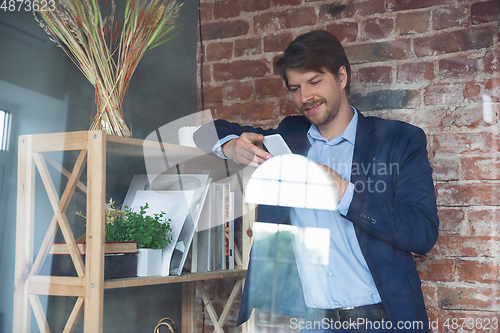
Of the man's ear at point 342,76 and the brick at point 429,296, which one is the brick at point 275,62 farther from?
the brick at point 429,296

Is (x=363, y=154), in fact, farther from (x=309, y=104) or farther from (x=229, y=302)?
(x=229, y=302)

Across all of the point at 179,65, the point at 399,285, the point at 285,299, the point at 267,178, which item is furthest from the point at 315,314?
the point at 179,65

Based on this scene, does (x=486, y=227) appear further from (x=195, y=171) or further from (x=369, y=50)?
(x=195, y=171)

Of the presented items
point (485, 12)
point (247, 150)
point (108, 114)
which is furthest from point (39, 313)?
point (485, 12)

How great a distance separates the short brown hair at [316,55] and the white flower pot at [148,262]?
1.98ft

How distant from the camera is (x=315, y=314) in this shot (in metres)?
1.06

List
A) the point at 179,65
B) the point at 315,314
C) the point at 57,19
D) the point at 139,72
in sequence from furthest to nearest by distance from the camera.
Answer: the point at 179,65 < the point at 139,72 < the point at 315,314 < the point at 57,19

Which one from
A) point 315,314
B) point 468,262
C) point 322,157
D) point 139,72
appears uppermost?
point 139,72

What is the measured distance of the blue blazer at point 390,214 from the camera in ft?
3.08

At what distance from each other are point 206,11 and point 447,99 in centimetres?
82

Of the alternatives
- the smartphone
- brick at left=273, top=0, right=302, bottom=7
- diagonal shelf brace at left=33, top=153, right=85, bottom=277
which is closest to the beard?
the smartphone

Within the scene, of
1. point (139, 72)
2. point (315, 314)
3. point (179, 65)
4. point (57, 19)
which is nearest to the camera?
point (57, 19)

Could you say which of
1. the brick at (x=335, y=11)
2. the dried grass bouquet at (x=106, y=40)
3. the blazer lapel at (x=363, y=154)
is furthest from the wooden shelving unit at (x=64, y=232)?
the brick at (x=335, y=11)

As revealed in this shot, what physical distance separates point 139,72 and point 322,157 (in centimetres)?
56
